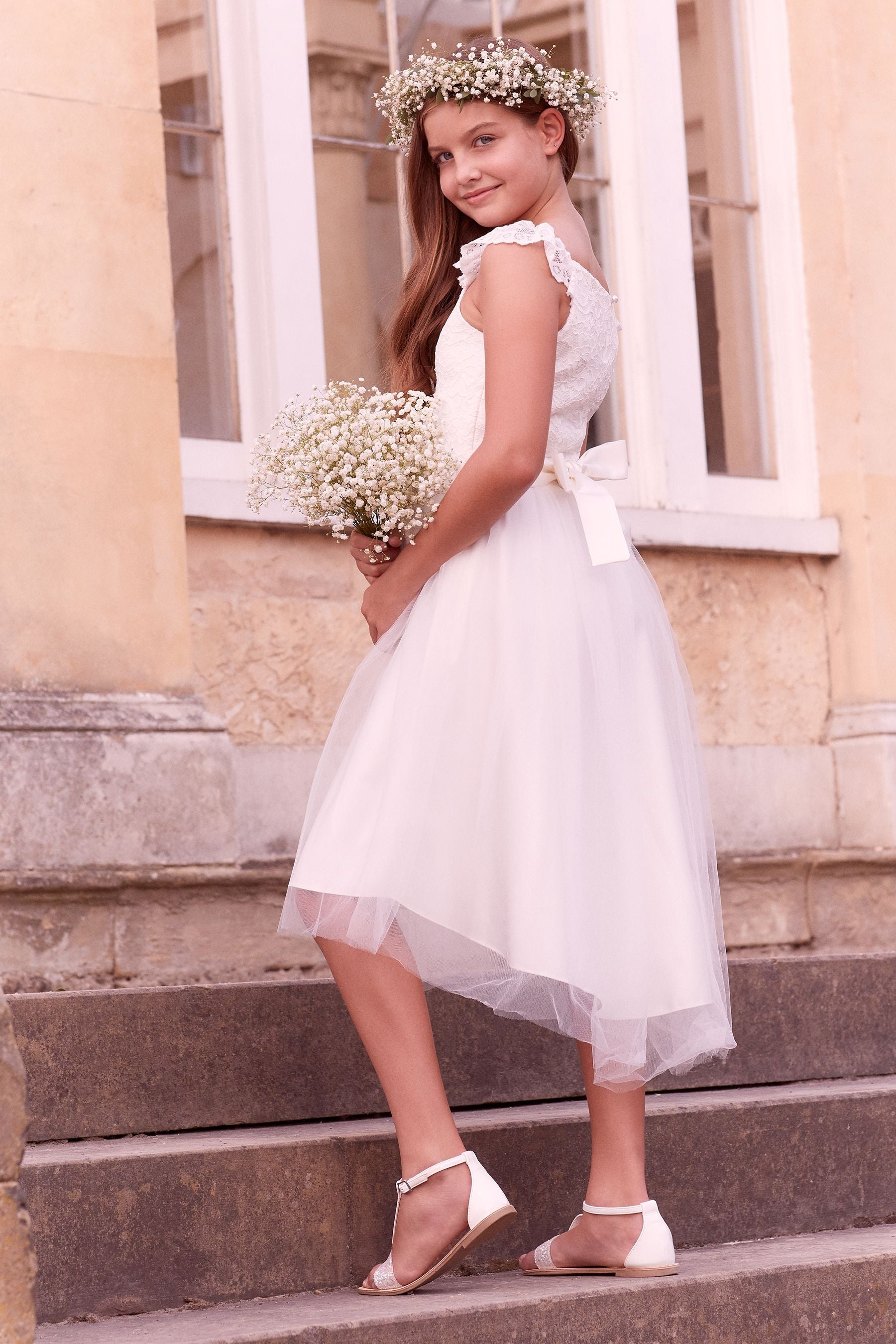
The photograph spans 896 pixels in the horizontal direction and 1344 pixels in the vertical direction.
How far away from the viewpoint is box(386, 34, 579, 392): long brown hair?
9.86 ft

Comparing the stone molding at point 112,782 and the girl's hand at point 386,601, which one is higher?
the girl's hand at point 386,601

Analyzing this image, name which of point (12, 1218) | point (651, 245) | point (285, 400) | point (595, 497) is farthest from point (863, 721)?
point (12, 1218)

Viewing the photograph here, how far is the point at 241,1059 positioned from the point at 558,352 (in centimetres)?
142

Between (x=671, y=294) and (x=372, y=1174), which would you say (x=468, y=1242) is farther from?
(x=671, y=294)

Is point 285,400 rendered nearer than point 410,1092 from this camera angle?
No

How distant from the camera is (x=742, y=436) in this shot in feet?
20.2

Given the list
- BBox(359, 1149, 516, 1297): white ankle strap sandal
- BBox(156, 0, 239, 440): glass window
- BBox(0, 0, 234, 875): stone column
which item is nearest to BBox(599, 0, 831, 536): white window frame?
BBox(156, 0, 239, 440): glass window

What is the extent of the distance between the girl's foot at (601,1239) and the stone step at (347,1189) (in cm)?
24

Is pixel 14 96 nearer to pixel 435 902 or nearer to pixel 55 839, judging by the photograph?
pixel 55 839

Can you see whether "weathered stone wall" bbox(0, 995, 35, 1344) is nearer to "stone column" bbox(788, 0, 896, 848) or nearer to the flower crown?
the flower crown

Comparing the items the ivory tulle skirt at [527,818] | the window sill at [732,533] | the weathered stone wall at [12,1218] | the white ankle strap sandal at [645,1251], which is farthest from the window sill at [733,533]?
the weathered stone wall at [12,1218]

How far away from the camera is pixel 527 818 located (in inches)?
104

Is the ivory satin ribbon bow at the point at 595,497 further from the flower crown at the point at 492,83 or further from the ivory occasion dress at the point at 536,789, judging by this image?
the flower crown at the point at 492,83

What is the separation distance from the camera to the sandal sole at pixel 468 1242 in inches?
99.7
